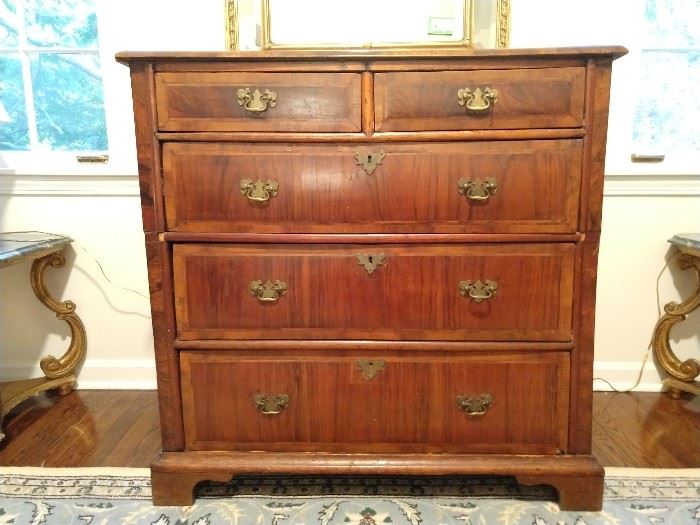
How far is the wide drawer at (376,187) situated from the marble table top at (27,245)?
676mm

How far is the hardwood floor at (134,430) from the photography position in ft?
4.93

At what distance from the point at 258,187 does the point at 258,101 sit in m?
0.19

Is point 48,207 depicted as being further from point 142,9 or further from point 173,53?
point 173,53

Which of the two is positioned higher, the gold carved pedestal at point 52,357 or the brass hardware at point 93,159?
the brass hardware at point 93,159

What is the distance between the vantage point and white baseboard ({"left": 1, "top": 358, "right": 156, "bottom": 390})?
1964 mm

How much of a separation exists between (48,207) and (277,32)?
1057 millimetres

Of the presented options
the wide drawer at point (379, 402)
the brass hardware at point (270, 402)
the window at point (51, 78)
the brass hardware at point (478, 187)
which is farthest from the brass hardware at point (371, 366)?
the window at point (51, 78)

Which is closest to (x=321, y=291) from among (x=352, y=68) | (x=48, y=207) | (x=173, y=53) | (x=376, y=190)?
(x=376, y=190)

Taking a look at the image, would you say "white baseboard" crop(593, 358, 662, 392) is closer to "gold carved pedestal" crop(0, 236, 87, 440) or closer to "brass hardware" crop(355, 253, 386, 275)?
"brass hardware" crop(355, 253, 386, 275)

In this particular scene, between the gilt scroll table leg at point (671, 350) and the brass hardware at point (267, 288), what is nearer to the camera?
the brass hardware at point (267, 288)

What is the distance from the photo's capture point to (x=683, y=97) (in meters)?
1.86

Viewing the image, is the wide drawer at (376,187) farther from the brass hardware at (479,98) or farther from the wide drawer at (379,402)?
the wide drawer at (379,402)

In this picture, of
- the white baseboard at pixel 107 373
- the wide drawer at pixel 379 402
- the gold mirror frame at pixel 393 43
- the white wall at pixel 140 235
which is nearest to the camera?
the wide drawer at pixel 379 402

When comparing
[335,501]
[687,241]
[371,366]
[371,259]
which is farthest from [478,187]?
[687,241]
